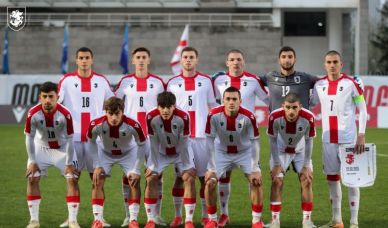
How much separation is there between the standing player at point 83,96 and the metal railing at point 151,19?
3117 cm

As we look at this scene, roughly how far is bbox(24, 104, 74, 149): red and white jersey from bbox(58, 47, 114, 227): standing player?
446mm

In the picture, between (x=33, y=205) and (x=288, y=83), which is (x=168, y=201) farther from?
(x=288, y=83)

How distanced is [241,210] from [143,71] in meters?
2.26

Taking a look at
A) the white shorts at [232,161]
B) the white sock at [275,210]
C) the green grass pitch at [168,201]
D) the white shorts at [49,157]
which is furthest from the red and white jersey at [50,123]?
the white sock at [275,210]

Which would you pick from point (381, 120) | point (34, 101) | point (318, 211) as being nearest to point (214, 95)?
point (318, 211)

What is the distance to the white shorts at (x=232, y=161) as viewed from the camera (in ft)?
27.3

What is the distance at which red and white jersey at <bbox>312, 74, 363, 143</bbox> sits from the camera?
8.55m

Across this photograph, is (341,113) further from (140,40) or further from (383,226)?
(140,40)

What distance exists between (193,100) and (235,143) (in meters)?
0.91

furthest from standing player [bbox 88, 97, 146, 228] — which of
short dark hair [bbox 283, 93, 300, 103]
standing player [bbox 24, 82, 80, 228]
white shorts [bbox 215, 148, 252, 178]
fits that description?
short dark hair [bbox 283, 93, 300, 103]

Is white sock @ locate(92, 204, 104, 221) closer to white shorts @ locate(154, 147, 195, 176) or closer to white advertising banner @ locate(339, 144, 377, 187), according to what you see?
white shorts @ locate(154, 147, 195, 176)

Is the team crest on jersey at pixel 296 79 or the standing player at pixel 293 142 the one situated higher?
the team crest on jersey at pixel 296 79

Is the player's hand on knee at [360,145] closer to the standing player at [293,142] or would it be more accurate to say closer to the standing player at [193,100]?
the standing player at [293,142]

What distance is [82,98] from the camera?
886 cm
